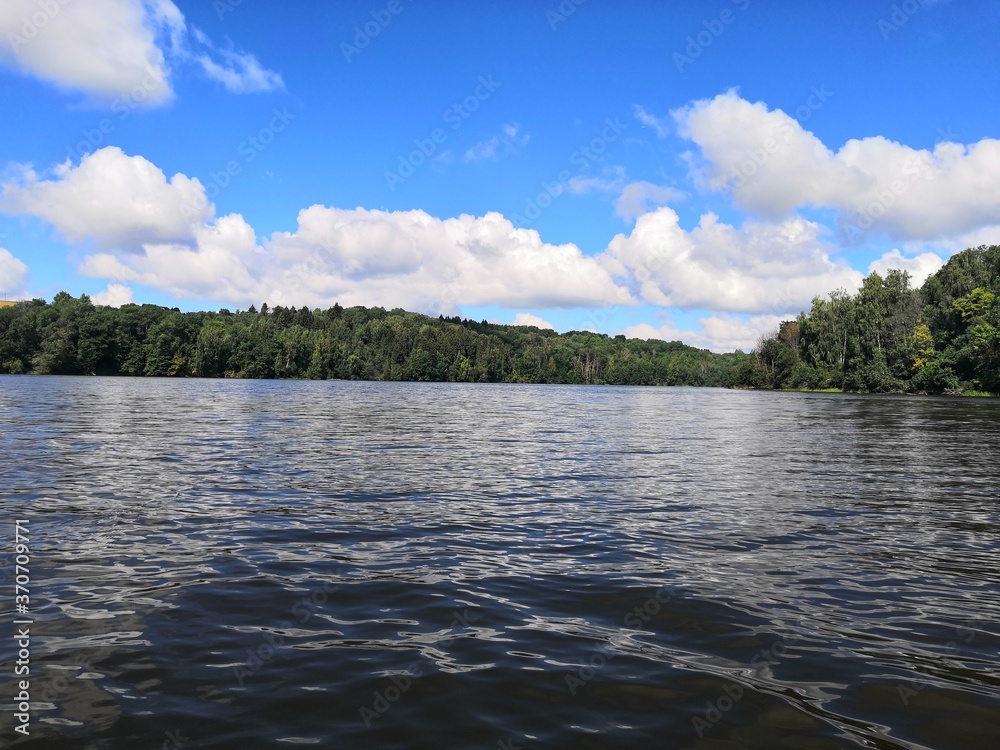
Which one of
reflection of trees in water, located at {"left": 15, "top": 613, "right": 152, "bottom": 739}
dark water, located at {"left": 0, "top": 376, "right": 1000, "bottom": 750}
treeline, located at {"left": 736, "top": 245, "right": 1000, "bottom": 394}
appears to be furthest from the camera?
treeline, located at {"left": 736, "top": 245, "right": 1000, "bottom": 394}

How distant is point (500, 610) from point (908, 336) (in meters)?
144

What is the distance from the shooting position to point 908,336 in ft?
415

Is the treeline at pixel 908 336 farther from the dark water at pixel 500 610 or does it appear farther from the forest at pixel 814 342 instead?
the dark water at pixel 500 610

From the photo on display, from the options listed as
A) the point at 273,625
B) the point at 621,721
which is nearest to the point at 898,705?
the point at 621,721

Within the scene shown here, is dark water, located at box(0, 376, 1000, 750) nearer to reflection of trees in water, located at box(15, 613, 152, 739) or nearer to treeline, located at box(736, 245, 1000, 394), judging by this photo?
reflection of trees in water, located at box(15, 613, 152, 739)

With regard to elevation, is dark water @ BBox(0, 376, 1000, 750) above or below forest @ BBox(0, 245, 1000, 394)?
below

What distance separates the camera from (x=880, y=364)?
127 m

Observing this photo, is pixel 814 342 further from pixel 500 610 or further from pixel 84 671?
pixel 84 671

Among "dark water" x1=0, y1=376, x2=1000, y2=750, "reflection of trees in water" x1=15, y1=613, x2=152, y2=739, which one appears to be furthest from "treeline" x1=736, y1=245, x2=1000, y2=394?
"reflection of trees in water" x1=15, y1=613, x2=152, y2=739

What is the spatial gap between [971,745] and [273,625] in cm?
722

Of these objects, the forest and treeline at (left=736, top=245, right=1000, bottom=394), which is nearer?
treeline at (left=736, top=245, right=1000, bottom=394)

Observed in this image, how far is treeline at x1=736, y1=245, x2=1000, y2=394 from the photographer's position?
361 ft

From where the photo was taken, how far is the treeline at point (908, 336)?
4331 inches

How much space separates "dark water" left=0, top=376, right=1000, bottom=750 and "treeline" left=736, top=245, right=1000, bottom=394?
111 metres
